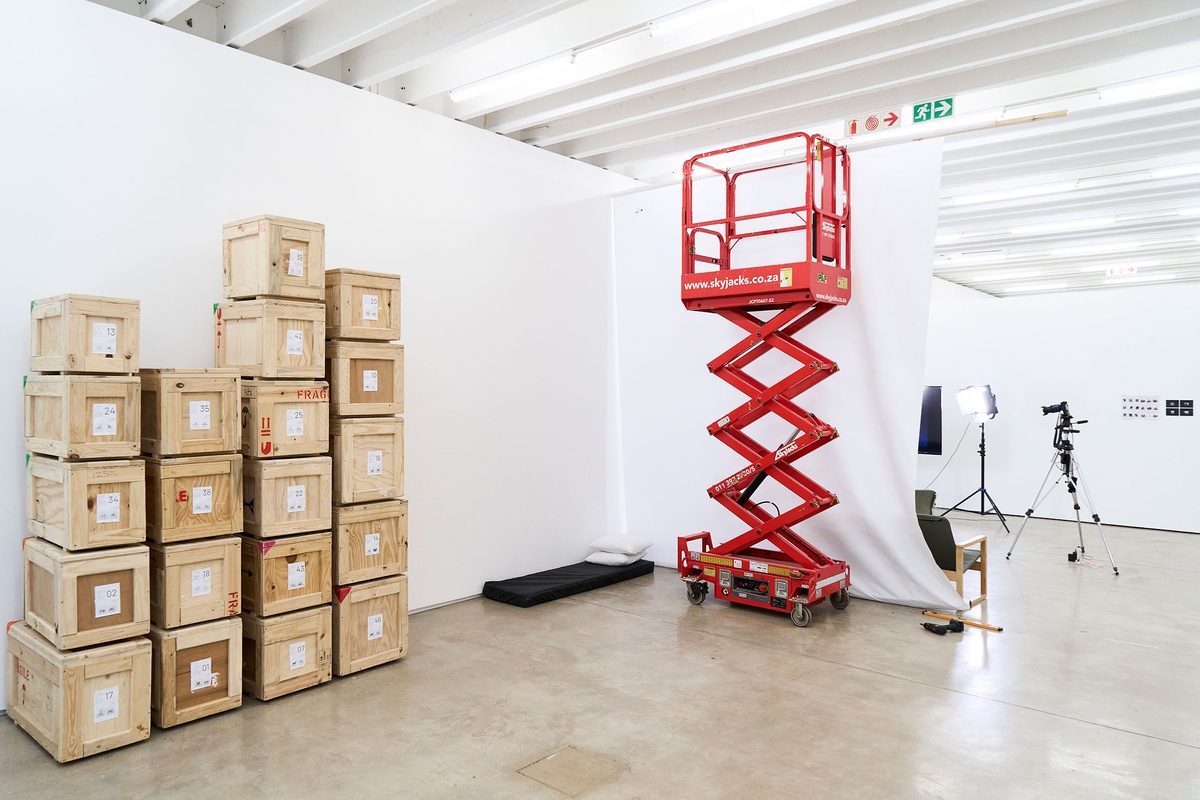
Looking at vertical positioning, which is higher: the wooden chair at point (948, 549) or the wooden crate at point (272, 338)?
the wooden crate at point (272, 338)

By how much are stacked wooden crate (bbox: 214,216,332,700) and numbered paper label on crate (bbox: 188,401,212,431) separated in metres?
0.23

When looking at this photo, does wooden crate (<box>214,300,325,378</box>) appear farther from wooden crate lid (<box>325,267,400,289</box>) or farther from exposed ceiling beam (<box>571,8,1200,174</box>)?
exposed ceiling beam (<box>571,8,1200,174</box>)

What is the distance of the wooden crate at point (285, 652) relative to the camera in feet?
12.9

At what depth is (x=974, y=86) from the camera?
216 inches

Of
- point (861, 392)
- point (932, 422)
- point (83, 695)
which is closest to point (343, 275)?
point (83, 695)

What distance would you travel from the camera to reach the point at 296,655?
4043mm

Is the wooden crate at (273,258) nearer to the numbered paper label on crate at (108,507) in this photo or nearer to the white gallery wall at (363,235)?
the white gallery wall at (363,235)

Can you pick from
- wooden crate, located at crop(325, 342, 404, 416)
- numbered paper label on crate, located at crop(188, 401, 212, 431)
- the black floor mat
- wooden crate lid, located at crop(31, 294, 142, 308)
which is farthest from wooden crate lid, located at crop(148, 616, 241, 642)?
the black floor mat

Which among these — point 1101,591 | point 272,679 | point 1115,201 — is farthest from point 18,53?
point 1115,201

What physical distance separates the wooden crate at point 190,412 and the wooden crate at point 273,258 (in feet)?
1.63

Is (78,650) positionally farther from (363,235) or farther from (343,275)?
(363,235)

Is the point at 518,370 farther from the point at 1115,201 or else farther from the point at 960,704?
the point at 1115,201

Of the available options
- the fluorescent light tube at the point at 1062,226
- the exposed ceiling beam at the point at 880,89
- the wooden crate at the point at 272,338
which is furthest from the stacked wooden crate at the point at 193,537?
the fluorescent light tube at the point at 1062,226

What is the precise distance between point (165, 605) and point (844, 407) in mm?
4430
